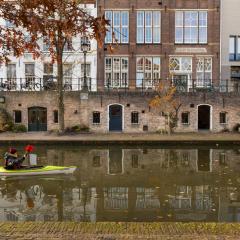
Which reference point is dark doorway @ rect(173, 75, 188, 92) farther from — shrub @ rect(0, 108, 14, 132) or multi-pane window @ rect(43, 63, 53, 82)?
shrub @ rect(0, 108, 14, 132)

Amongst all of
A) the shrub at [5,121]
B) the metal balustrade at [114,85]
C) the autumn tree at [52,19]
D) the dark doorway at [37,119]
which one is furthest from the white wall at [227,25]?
the autumn tree at [52,19]

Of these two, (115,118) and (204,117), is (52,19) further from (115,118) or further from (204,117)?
(204,117)

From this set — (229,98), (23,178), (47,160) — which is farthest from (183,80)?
(23,178)

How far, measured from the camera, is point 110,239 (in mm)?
7492

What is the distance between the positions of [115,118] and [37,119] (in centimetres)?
561

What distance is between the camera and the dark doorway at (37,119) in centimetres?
3148

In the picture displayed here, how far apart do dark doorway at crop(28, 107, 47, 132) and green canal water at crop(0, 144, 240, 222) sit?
9.13 metres

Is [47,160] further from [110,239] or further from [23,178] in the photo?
[110,239]

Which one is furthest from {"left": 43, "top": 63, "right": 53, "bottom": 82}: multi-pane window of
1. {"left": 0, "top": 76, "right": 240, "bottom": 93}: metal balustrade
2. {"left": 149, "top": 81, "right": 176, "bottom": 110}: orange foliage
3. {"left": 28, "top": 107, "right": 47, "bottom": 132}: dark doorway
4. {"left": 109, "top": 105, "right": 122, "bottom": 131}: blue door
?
{"left": 149, "top": 81, "right": 176, "bottom": 110}: orange foliage

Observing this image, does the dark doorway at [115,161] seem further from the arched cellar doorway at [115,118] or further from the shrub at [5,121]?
the shrub at [5,121]

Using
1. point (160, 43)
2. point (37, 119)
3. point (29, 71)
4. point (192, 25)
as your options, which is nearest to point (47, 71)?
point (29, 71)

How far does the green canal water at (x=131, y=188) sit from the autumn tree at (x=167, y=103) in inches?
267

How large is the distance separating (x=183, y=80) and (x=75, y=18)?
28477 millimetres

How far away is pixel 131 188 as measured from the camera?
14.6 meters
